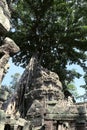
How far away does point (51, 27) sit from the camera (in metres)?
18.6

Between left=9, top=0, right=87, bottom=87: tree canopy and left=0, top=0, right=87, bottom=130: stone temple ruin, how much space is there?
1626mm

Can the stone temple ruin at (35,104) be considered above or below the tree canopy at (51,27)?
below

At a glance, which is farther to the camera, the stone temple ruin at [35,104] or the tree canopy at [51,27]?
the tree canopy at [51,27]

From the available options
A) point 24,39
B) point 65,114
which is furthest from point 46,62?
point 65,114

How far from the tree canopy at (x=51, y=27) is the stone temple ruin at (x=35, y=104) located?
1626 millimetres

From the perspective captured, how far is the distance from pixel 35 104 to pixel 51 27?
19.4ft

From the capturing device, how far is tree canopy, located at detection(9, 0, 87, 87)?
1820 cm

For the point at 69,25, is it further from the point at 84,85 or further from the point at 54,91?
the point at 84,85

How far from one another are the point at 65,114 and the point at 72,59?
10533mm

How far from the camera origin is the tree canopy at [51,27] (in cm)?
1820

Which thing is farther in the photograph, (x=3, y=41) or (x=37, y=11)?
(x=37, y=11)

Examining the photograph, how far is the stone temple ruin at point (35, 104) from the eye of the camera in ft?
32.1

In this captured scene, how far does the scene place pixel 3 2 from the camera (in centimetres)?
690

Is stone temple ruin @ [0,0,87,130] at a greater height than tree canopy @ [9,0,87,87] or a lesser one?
lesser
